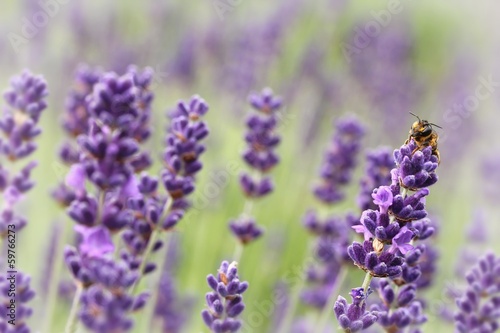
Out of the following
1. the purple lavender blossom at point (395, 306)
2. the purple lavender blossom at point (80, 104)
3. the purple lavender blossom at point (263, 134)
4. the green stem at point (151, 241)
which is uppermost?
the purple lavender blossom at point (263, 134)

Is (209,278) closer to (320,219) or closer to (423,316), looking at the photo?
(423,316)

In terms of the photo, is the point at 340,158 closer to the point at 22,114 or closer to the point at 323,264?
the point at 323,264

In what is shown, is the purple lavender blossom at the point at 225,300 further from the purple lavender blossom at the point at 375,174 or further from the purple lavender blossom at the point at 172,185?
the purple lavender blossom at the point at 375,174

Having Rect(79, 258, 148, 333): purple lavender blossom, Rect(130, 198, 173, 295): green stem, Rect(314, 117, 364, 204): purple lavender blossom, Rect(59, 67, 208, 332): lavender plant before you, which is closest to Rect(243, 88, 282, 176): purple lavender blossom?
Rect(314, 117, 364, 204): purple lavender blossom

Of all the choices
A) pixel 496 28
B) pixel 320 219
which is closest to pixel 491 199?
pixel 320 219

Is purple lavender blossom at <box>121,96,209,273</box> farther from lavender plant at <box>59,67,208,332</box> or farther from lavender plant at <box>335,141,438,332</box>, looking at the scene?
lavender plant at <box>335,141,438,332</box>

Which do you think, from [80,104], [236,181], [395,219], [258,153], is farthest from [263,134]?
[236,181]

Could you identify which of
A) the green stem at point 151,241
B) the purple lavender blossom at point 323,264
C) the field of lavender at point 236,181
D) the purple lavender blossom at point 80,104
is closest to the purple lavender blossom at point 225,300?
the field of lavender at point 236,181
